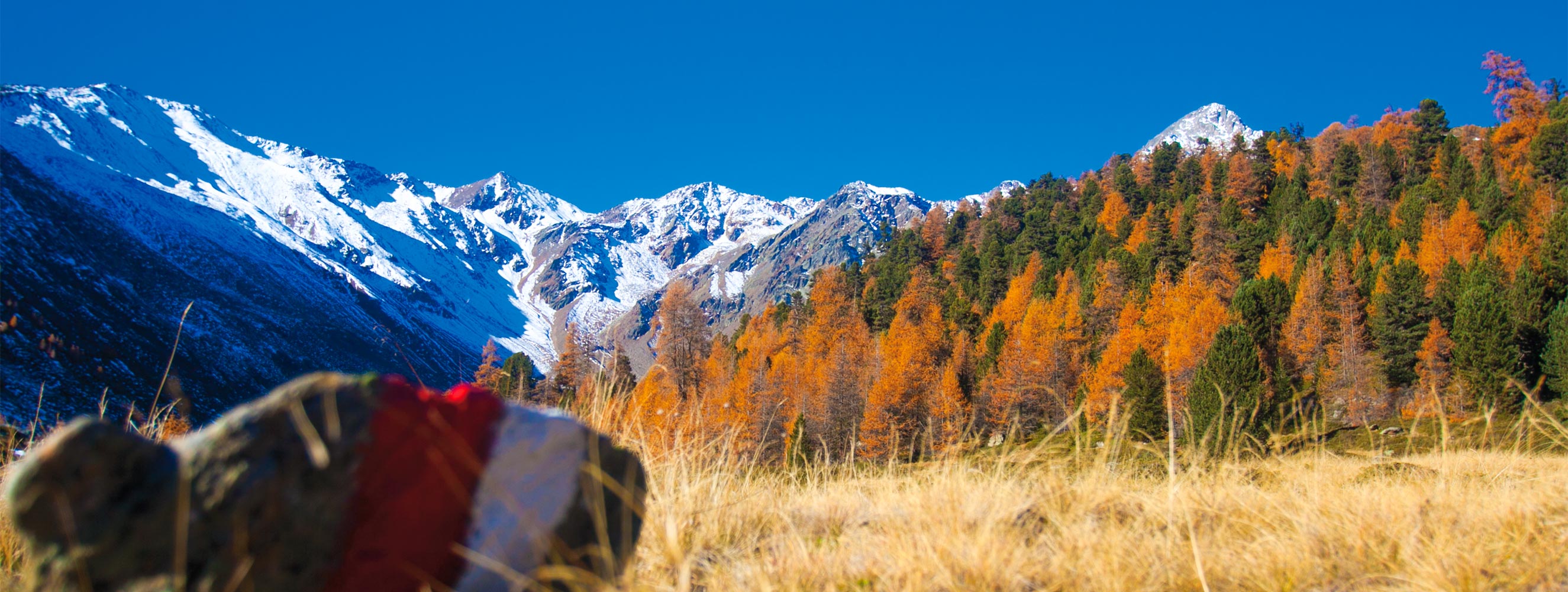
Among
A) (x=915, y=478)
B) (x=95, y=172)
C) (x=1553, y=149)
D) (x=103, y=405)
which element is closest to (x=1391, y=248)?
(x=1553, y=149)

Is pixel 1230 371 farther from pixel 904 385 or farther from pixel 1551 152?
pixel 1551 152

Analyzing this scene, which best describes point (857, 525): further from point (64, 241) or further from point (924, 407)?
point (64, 241)

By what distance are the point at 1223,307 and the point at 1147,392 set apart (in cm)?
1240

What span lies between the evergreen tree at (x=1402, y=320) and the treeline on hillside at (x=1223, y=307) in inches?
4.7

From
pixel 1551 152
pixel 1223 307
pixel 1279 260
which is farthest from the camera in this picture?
pixel 1279 260

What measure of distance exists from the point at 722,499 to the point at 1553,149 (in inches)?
2605

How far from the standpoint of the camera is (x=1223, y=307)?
39.8 m

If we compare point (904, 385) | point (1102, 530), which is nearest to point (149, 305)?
point (904, 385)

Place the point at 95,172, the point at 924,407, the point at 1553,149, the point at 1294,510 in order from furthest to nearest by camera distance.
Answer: the point at 95,172
the point at 1553,149
the point at 924,407
the point at 1294,510

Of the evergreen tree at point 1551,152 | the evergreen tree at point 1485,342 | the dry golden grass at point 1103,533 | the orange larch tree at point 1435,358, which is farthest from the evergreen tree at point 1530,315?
the dry golden grass at point 1103,533

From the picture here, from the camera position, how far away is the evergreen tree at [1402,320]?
36406mm

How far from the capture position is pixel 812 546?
275 cm

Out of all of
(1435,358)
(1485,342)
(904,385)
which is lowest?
(904,385)

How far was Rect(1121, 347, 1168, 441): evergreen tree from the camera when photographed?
30734mm
